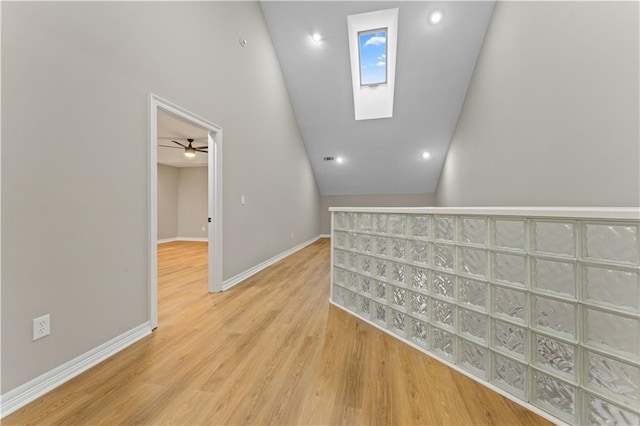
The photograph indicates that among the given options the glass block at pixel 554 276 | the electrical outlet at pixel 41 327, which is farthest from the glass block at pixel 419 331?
the electrical outlet at pixel 41 327

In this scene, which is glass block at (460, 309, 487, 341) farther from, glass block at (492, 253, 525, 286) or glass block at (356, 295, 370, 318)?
glass block at (356, 295, 370, 318)

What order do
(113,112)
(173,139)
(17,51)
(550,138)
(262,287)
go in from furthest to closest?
(173,139), (262,287), (550,138), (113,112), (17,51)

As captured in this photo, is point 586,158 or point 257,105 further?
point 257,105

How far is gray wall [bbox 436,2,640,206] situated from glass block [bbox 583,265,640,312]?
748 millimetres

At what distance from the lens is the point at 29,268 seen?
4.17 feet

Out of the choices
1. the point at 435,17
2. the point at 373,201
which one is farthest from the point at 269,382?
the point at 373,201

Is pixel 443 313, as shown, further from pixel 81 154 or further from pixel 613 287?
pixel 81 154

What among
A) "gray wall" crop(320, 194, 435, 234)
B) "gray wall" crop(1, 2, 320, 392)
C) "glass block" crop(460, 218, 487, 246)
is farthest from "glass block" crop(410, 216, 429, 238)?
→ "gray wall" crop(320, 194, 435, 234)

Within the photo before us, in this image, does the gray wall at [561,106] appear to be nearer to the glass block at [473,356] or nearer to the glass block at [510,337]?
the glass block at [510,337]

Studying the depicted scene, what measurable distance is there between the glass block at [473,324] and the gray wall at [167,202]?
725 centimetres

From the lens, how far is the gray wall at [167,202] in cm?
678

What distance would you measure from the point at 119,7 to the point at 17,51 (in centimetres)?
79

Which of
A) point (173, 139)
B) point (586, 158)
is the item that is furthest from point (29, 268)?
point (173, 139)

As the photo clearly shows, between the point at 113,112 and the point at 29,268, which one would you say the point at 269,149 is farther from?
the point at 29,268
